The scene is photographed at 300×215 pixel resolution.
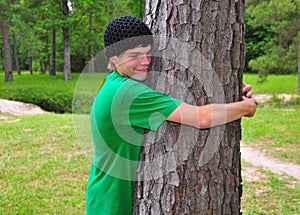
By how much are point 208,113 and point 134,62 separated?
0.44 m

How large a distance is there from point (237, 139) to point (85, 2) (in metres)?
20.2

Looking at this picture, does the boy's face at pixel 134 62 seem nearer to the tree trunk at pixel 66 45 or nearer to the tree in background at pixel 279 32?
the tree in background at pixel 279 32

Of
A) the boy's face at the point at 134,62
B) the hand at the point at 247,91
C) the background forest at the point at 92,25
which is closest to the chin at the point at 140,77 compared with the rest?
the boy's face at the point at 134,62

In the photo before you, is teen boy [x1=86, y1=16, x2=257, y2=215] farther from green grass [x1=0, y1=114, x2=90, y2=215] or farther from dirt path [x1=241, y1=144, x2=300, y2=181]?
dirt path [x1=241, y1=144, x2=300, y2=181]

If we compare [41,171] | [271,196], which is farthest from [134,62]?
[41,171]

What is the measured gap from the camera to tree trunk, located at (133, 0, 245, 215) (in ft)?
5.84

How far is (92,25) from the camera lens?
83.6ft

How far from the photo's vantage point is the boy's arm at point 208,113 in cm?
166

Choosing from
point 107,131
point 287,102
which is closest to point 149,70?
point 107,131

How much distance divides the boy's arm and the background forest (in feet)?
30.6

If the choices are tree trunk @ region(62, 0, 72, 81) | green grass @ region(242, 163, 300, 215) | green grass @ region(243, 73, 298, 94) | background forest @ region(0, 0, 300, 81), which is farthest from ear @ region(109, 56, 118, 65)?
tree trunk @ region(62, 0, 72, 81)

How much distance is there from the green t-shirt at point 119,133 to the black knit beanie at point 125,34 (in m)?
0.13

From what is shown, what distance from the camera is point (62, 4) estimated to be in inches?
813

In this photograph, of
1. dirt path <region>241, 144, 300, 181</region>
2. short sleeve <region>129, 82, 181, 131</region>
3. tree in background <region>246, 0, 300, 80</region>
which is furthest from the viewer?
tree in background <region>246, 0, 300, 80</region>
